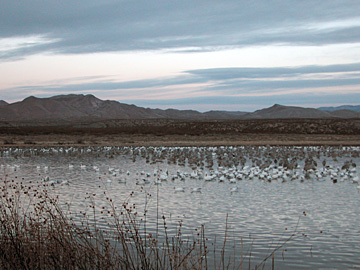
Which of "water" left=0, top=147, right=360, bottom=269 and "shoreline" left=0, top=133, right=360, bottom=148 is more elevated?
"shoreline" left=0, top=133, right=360, bottom=148

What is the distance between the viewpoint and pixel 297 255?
7379 millimetres

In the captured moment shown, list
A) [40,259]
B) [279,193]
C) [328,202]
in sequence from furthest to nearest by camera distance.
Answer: [279,193] → [328,202] → [40,259]

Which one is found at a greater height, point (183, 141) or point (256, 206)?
point (183, 141)

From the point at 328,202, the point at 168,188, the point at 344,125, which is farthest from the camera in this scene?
the point at 344,125

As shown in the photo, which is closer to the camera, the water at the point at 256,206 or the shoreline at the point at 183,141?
the water at the point at 256,206

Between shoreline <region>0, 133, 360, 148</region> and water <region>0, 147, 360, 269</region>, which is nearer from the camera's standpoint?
water <region>0, 147, 360, 269</region>

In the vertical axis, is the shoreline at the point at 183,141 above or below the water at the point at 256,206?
above

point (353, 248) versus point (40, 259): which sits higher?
point (40, 259)

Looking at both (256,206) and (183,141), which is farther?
(183,141)

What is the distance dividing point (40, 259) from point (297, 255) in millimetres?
4245

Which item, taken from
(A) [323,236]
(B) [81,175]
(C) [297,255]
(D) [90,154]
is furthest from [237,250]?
(D) [90,154]

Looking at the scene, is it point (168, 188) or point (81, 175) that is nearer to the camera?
point (168, 188)

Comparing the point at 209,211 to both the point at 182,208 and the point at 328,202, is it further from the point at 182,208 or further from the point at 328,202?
the point at 328,202

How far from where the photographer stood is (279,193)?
522 inches
